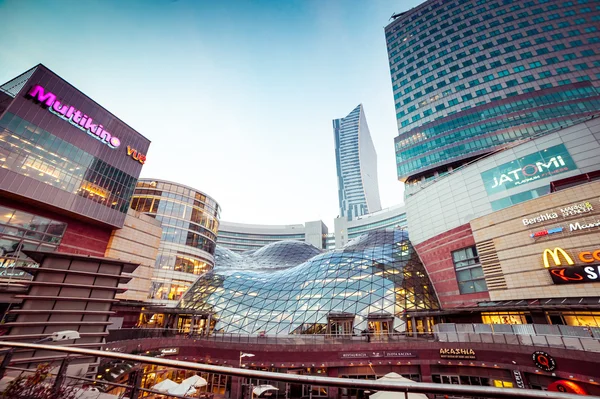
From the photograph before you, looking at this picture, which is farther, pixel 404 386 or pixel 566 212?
pixel 566 212

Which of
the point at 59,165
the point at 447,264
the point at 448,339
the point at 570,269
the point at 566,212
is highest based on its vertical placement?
the point at 59,165

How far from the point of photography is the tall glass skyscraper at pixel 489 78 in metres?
61.7

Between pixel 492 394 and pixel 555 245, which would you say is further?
pixel 555 245

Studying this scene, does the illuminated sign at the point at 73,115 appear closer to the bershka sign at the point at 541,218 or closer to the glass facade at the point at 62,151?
the glass facade at the point at 62,151

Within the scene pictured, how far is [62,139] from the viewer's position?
2909 cm

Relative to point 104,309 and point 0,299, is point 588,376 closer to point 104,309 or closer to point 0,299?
point 104,309

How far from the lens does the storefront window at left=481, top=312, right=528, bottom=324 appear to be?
2775 centimetres

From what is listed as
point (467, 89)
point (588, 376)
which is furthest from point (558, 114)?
point (588, 376)

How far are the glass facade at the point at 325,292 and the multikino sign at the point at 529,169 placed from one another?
54.6ft

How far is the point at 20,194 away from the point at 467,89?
299 ft

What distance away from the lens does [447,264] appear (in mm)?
36719

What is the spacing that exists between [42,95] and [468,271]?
53.2m

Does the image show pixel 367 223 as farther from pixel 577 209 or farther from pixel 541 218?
pixel 577 209

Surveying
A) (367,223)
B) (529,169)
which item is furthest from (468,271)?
(367,223)
